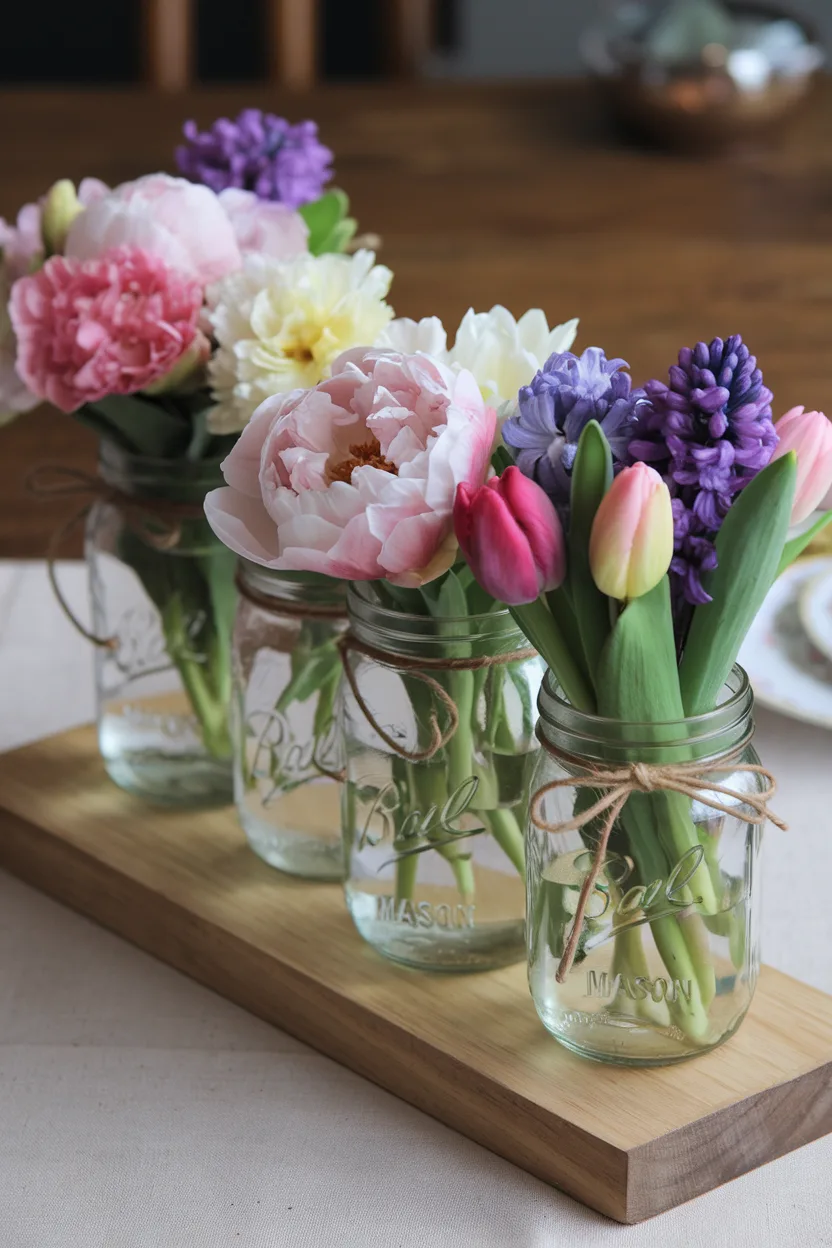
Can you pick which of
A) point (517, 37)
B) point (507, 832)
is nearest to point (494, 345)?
point (507, 832)

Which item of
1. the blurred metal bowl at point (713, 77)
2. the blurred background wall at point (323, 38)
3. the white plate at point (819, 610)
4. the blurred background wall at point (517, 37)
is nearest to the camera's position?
the white plate at point (819, 610)

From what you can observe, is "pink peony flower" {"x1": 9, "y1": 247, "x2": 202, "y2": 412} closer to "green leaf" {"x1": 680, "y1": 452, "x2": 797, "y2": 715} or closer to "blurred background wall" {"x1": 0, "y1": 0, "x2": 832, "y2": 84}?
"green leaf" {"x1": 680, "y1": 452, "x2": 797, "y2": 715}

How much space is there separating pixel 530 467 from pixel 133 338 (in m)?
0.25

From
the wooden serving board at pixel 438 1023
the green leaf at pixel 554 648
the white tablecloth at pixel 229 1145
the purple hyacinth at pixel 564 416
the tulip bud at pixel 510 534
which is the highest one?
the purple hyacinth at pixel 564 416

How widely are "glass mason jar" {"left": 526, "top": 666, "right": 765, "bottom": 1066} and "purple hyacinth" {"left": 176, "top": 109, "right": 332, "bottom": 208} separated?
357mm

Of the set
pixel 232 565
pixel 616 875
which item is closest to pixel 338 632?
pixel 232 565

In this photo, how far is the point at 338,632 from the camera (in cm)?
82

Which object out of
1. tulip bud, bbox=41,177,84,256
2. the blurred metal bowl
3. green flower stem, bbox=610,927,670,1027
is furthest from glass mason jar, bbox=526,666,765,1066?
the blurred metal bowl

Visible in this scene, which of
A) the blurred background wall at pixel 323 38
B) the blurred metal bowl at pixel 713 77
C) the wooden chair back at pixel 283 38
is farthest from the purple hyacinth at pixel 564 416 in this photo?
the blurred background wall at pixel 323 38

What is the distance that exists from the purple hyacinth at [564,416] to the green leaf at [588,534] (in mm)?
11

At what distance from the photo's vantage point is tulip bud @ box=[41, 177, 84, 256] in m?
0.83

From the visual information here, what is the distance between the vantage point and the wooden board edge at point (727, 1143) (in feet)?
2.13

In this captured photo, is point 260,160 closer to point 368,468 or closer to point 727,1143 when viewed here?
point 368,468

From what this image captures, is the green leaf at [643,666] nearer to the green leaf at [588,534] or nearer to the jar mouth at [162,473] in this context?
the green leaf at [588,534]
